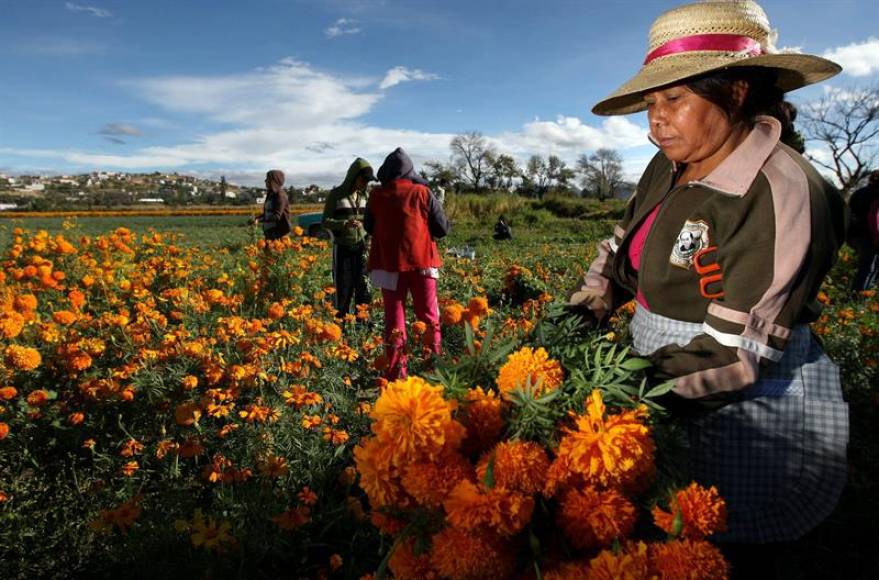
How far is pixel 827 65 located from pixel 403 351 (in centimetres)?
204

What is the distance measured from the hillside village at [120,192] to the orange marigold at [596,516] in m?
45.2

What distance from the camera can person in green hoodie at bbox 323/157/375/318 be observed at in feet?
15.8

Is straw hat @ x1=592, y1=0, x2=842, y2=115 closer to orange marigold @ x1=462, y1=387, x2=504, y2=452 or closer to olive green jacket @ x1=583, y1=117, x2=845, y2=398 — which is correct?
olive green jacket @ x1=583, y1=117, x2=845, y2=398

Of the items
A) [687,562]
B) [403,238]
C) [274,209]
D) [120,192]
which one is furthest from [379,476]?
[120,192]

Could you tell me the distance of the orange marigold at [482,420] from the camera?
933 mm

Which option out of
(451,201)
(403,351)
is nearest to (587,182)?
(451,201)

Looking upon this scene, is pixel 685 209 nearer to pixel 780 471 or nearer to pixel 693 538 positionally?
pixel 780 471

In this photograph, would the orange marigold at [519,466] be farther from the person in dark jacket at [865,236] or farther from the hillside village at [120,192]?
the hillside village at [120,192]

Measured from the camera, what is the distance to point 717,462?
1197 millimetres

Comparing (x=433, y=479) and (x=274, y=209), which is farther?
(x=274, y=209)

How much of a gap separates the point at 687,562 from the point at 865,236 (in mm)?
6961

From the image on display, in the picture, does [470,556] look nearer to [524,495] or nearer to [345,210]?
[524,495]

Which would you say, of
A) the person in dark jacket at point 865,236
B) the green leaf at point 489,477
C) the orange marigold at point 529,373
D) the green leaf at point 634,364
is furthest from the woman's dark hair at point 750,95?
the person in dark jacket at point 865,236

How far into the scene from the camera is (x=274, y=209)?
6.01 meters
